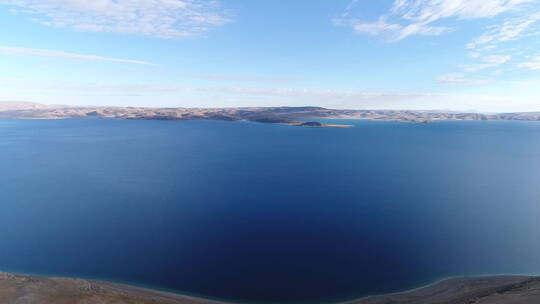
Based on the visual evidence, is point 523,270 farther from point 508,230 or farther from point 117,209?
point 117,209

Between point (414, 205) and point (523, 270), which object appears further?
point (414, 205)

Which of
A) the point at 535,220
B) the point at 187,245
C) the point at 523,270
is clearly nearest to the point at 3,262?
the point at 187,245

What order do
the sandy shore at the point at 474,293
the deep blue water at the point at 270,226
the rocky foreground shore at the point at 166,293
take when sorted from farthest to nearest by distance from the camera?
the deep blue water at the point at 270,226, the rocky foreground shore at the point at 166,293, the sandy shore at the point at 474,293

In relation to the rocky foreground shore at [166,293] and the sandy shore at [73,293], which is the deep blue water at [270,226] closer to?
the rocky foreground shore at [166,293]

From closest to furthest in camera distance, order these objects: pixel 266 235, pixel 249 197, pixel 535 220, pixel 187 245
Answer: pixel 187 245, pixel 266 235, pixel 535 220, pixel 249 197

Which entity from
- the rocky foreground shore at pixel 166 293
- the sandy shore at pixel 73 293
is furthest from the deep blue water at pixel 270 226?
the sandy shore at pixel 73 293

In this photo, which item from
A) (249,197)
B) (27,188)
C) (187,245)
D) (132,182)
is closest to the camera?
(187,245)
